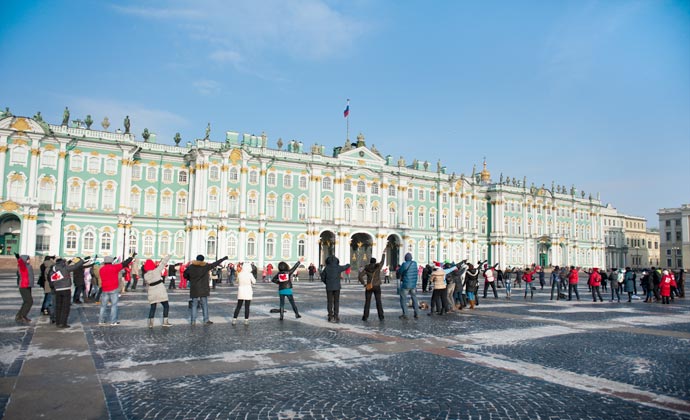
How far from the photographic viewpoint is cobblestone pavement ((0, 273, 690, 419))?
6406mm

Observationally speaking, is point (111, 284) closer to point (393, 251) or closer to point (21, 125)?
point (21, 125)

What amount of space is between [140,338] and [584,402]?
9.05m

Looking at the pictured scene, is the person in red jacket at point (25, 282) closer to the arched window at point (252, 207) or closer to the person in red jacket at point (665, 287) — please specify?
the person in red jacket at point (665, 287)

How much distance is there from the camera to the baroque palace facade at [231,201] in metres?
49.0

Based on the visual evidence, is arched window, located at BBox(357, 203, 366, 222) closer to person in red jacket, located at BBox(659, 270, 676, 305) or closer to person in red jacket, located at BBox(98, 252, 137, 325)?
person in red jacket, located at BBox(659, 270, 676, 305)

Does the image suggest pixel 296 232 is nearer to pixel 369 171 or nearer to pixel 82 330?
pixel 369 171

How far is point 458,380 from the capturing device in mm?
7867

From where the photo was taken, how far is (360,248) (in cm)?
6669

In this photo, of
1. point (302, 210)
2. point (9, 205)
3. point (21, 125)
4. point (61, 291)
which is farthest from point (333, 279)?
point (302, 210)

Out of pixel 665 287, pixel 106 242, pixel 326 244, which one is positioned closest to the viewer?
pixel 665 287

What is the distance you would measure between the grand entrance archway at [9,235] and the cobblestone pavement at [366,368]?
3999cm

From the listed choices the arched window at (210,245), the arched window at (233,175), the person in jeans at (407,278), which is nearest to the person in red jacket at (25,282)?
the person in jeans at (407,278)

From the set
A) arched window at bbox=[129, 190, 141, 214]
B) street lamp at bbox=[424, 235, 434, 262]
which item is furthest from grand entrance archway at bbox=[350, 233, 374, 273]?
arched window at bbox=[129, 190, 141, 214]

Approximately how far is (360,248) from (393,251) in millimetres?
5619
